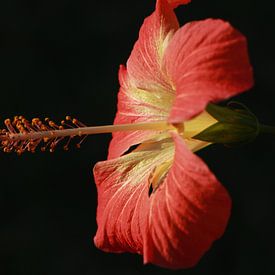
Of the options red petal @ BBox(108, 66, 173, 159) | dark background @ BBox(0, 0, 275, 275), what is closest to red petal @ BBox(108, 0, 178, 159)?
red petal @ BBox(108, 66, 173, 159)

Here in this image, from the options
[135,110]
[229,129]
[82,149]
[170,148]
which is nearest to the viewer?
[229,129]

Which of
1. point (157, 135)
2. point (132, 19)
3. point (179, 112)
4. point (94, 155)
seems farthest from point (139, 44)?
point (132, 19)

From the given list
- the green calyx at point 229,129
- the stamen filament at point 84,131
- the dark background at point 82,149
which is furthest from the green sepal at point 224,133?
the dark background at point 82,149

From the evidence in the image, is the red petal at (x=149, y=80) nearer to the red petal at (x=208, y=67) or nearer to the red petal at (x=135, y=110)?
the red petal at (x=135, y=110)

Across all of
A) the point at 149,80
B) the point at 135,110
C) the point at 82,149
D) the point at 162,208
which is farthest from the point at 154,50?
the point at 82,149

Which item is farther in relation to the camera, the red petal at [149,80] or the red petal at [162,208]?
the red petal at [149,80]

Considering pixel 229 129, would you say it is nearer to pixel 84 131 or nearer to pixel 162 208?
pixel 162 208

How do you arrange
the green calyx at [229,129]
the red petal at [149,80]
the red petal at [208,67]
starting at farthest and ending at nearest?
1. the red petal at [149,80]
2. the green calyx at [229,129]
3. the red petal at [208,67]

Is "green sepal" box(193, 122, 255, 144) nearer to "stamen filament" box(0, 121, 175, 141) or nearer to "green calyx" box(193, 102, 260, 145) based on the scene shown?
"green calyx" box(193, 102, 260, 145)
